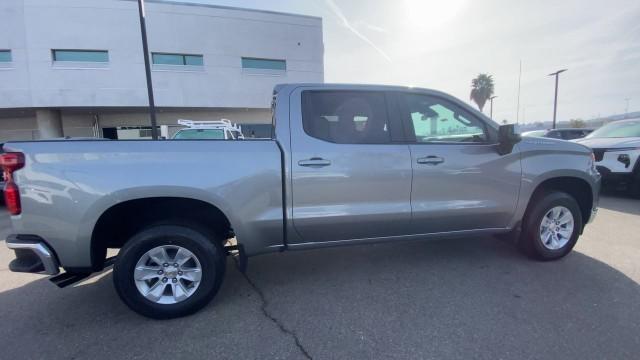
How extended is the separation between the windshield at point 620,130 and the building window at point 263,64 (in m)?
16.8

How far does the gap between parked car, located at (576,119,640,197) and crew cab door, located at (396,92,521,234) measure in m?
5.34

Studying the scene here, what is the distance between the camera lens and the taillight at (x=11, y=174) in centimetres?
221

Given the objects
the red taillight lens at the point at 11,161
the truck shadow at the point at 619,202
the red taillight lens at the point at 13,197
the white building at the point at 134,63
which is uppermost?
the white building at the point at 134,63

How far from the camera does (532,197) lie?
3.46m

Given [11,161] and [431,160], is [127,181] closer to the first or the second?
[11,161]

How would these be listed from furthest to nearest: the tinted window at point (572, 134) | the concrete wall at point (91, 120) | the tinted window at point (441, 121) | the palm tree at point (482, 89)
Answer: the palm tree at point (482, 89) < the concrete wall at point (91, 120) < the tinted window at point (572, 134) < the tinted window at point (441, 121)

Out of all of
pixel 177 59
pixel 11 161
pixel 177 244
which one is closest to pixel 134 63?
pixel 177 59

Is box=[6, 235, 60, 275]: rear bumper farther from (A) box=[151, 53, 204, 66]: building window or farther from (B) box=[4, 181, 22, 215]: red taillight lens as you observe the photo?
(A) box=[151, 53, 204, 66]: building window

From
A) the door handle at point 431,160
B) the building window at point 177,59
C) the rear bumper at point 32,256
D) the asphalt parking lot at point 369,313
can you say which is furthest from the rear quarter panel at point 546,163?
the building window at point 177,59

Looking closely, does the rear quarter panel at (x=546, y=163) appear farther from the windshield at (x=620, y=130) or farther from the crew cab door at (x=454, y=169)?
the windshield at (x=620, y=130)

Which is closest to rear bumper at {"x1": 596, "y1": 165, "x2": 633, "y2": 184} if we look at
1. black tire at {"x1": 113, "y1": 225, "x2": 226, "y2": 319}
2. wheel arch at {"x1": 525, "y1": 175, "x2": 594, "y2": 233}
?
wheel arch at {"x1": 525, "y1": 175, "x2": 594, "y2": 233}

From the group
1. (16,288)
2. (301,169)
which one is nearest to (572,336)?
(301,169)

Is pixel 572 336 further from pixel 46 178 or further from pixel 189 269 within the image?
pixel 46 178

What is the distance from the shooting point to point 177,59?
61.2 ft
